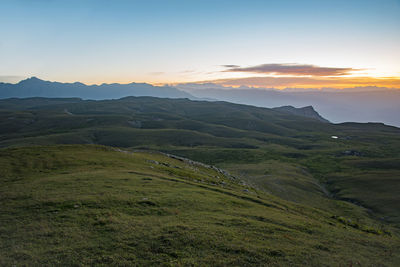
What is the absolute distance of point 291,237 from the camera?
80.1 feet

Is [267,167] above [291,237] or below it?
below

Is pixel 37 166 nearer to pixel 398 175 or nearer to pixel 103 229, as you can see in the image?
pixel 103 229

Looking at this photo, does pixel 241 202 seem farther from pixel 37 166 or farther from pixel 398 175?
pixel 398 175

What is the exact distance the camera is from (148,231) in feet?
71.8

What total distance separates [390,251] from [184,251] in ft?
79.5

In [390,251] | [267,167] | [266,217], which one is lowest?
[267,167]

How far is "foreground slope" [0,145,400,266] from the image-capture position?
18.4 m

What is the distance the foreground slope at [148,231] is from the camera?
723 inches

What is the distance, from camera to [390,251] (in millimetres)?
26359

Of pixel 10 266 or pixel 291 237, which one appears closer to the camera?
pixel 10 266

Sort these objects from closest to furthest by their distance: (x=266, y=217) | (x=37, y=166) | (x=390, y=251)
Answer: (x=390, y=251) < (x=266, y=217) < (x=37, y=166)

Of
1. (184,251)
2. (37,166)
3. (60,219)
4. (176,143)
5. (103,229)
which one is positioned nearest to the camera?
(184,251)

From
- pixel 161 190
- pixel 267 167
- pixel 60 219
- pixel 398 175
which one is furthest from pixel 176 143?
pixel 60 219

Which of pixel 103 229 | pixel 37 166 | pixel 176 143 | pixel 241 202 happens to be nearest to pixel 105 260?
pixel 103 229
